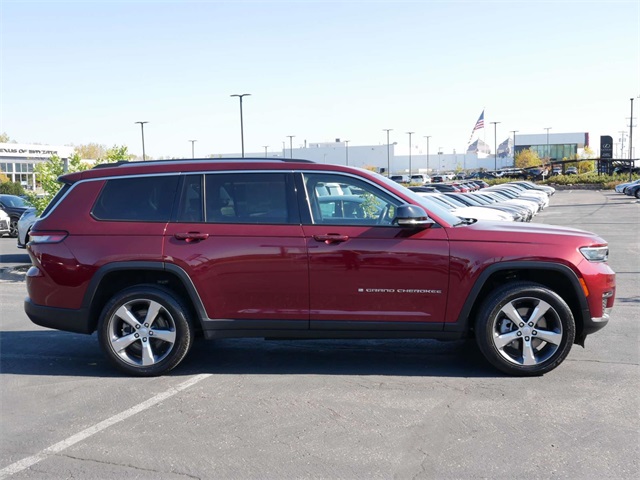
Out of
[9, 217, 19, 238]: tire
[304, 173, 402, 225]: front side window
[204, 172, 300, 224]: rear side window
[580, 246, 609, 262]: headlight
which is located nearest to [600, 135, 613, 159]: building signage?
[9, 217, 19, 238]: tire

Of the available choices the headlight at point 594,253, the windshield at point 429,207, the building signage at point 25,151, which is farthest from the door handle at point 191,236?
the building signage at point 25,151

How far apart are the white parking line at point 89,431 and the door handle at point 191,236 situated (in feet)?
3.93

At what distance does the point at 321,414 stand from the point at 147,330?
6.21 feet

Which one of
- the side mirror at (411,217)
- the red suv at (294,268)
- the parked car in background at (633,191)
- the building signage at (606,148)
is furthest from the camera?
the building signage at (606,148)

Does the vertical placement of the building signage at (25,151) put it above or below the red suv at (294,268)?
above

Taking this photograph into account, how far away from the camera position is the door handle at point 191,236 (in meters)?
6.13

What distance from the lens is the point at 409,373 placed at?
6.20 meters

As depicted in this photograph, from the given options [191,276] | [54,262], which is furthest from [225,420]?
[54,262]

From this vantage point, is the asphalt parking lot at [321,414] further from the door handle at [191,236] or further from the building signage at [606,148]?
the building signage at [606,148]

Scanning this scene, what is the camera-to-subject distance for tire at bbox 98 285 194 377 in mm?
6160

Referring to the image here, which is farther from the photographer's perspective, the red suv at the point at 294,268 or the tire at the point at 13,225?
the tire at the point at 13,225

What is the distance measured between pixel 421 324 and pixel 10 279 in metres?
9.41

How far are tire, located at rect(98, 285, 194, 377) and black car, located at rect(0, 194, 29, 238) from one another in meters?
18.3

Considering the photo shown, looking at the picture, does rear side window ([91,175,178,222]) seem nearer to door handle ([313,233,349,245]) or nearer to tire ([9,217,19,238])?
door handle ([313,233,349,245])
